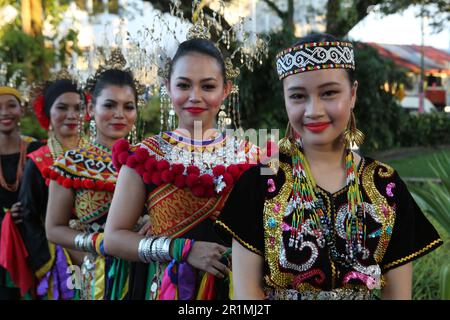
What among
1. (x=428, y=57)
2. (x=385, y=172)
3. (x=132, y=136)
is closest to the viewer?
(x=385, y=172)

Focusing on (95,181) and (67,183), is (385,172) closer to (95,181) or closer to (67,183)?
(95,181)

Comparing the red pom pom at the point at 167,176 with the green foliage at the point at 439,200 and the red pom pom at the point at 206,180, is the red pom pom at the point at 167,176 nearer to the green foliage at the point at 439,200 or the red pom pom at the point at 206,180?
the red pom pom at the point at 206,180

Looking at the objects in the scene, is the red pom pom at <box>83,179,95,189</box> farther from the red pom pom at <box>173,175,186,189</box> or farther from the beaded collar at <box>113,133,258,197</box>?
the red pom pom at <box>173,175,186,189</box>

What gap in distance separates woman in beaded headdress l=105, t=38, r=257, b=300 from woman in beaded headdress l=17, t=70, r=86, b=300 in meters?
1.53

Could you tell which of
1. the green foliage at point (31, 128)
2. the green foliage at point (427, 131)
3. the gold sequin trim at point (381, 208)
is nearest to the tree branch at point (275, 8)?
the green foliage at point (31, 128)

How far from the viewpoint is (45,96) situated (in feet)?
14.2

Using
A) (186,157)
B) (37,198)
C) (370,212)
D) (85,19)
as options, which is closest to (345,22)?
(37,198)

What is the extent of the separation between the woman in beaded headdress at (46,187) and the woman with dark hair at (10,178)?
0.33ft

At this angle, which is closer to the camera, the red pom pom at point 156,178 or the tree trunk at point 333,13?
the red pom pom at point 156,178

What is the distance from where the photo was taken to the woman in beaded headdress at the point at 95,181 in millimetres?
3076

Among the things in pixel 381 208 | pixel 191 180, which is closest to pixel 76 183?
pixel 191 180

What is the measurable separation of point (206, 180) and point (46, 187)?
1.75 m

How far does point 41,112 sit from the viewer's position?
175 inches

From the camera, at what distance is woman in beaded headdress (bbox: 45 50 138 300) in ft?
10.1
